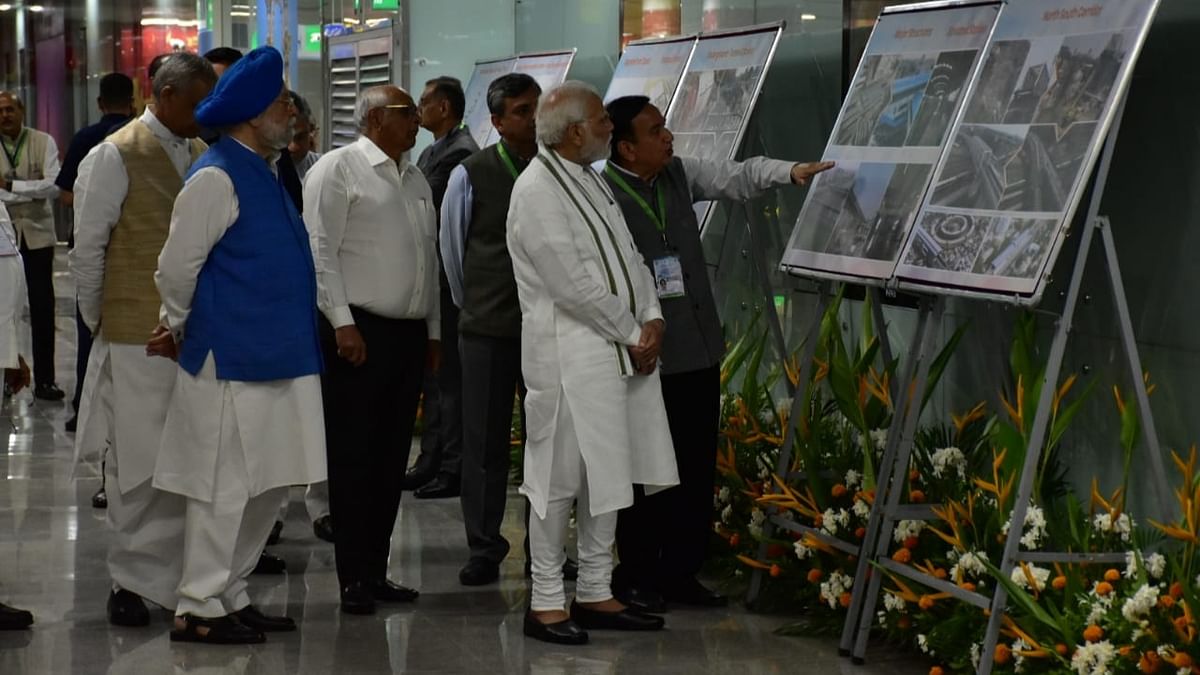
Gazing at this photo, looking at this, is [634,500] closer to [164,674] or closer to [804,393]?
[804,393]

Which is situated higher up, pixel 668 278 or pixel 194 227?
pixel 194 227

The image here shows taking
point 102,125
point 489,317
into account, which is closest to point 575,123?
point 489,317

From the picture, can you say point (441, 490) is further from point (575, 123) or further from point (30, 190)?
point (30, 190)

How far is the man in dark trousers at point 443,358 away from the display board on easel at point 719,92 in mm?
817

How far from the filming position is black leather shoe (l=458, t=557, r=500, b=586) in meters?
5.46

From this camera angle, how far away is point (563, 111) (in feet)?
15.1

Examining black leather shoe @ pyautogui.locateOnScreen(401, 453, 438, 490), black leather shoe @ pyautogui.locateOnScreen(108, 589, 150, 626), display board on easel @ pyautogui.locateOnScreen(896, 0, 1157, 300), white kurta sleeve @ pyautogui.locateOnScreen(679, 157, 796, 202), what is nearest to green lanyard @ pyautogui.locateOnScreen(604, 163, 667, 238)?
white kurta sleeve @ pyautogui.locateOnScreen(679, 157, 796, 202)

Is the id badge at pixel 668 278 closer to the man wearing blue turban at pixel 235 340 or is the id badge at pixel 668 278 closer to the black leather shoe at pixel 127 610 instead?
the man wearing blue turban at pixel 235 340

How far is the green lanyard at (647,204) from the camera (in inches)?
195

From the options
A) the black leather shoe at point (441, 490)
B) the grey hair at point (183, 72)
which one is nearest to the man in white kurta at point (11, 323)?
the grey hair at point (183, 72)

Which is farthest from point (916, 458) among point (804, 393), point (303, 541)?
point (303, 541)

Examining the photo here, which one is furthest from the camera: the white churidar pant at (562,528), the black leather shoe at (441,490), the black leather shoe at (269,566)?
the black leather shoe at (441,490)

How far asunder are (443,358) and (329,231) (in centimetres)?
200

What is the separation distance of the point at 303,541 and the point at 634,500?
5.47ft
